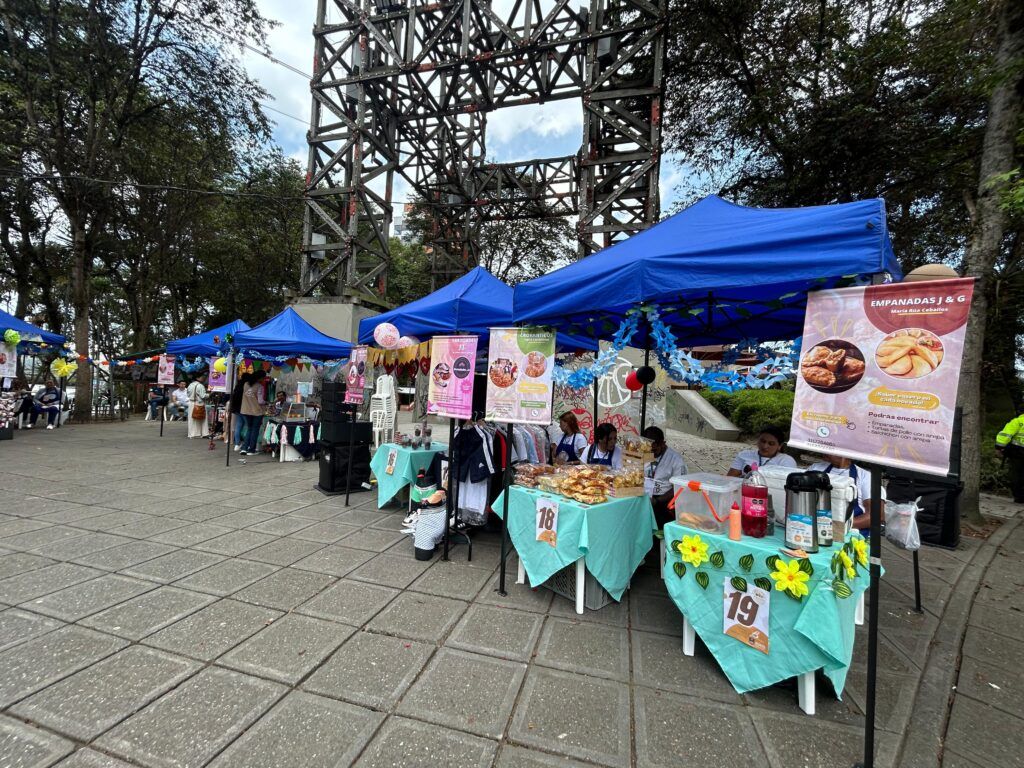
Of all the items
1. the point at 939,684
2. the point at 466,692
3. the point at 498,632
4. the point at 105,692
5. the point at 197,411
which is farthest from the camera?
the point at 197,411

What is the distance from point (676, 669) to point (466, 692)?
1306 millimetres

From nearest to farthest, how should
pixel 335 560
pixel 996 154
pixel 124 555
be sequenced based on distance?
pixel 124 555 → pixel 335 560 → pixel 996 154

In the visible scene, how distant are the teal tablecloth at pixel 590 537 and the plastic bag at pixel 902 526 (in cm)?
180

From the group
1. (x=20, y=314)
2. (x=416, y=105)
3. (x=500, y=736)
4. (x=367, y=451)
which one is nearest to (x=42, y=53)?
(x=20, y=314)

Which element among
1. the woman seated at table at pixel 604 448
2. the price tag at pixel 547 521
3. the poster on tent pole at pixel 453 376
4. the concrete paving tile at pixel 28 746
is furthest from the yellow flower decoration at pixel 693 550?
the concrete paving tile at pixel 28 746

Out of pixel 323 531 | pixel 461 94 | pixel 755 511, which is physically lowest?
pixel 323 531

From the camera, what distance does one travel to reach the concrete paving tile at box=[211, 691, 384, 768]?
1.90 metres

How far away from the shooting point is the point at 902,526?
10.9ft

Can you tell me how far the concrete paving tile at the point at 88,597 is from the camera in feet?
9.84

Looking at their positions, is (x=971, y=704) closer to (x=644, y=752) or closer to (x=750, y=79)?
(x=644, y=752)

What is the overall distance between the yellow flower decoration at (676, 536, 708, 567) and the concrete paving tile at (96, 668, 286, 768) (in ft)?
8.02

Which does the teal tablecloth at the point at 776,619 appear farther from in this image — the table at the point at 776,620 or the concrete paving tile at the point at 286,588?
the concrete paving tile at the point at 286,588

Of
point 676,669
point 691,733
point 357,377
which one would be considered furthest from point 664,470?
point 357,377

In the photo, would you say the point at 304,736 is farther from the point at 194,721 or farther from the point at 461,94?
the point at 461,94
